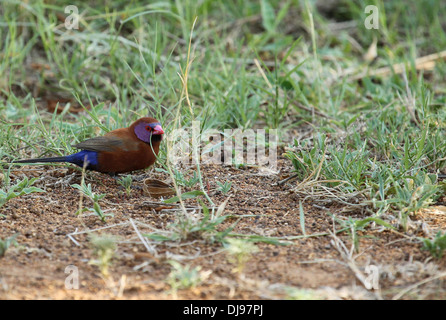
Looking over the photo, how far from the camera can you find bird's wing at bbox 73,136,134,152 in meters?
3.48

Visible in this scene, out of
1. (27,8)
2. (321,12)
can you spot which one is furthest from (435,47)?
(27,8)

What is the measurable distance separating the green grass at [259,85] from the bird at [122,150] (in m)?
0.16

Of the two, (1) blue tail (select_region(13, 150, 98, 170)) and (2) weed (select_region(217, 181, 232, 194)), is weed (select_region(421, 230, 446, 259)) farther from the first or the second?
(1) blue tail (select_region(13, 150, 98, 170))

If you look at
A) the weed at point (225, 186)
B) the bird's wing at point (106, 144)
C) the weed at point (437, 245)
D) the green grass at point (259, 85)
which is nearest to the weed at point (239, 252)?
the green grass at point (259, 85)

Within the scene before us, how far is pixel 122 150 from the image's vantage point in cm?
348

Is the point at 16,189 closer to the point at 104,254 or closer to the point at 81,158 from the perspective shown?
the point at 81,158

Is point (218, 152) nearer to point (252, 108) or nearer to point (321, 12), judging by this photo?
point (252, 108)

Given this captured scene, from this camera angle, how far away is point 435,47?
5801mm

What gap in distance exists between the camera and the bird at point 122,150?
11.3ft

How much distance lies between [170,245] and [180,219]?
0.14 meters

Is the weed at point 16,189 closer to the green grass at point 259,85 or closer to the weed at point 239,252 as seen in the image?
the green grass at point 259,85

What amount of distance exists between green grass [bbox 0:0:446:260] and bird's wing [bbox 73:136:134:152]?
20cm

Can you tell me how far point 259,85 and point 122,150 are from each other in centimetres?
151

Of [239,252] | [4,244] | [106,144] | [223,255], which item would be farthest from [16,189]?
[239,252]
